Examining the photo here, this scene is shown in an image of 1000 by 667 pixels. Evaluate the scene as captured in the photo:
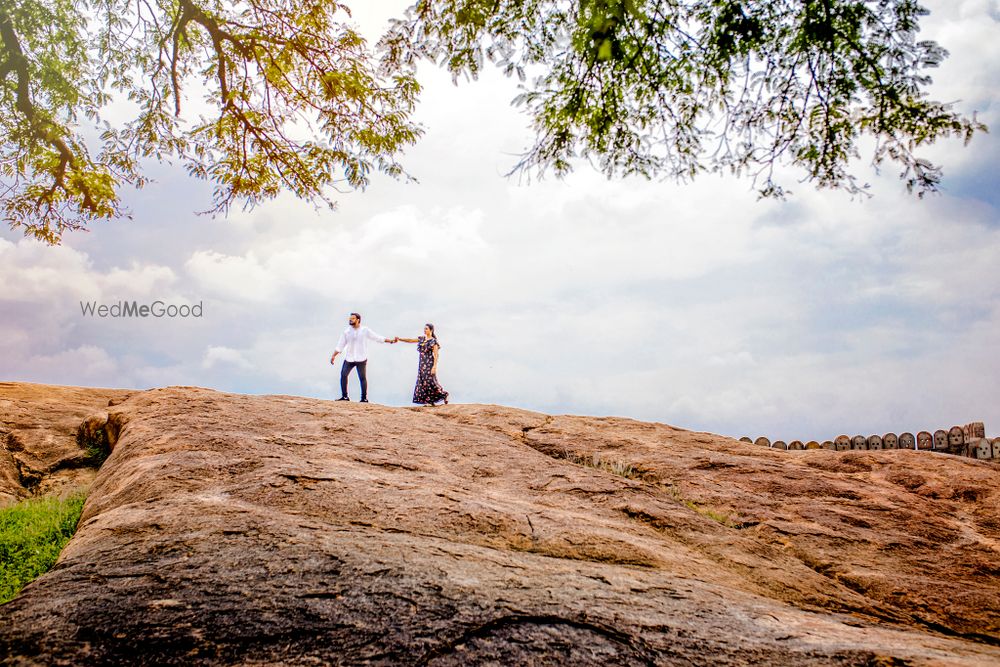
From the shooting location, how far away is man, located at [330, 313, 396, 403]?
12.1m

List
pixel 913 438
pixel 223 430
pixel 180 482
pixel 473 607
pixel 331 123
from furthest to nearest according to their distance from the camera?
pixel 331 123
pixel 913 438
pixel 223 430
pixel 180 482
pixel 473 607

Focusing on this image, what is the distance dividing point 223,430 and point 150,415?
1.33 meters

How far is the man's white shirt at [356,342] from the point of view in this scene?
12148mm

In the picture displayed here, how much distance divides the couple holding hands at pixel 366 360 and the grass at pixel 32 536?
5.83 metres

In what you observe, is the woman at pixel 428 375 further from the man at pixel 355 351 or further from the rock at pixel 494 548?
the rock at pixel 494 548

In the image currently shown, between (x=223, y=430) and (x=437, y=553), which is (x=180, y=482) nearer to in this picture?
(x=223, y=430)

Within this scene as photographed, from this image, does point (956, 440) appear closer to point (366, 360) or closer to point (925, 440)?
point (925, 440)

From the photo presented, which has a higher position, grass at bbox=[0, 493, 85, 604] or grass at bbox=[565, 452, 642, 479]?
grass at bbox=[565, 452, 642, 479]

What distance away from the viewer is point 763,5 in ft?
20.4

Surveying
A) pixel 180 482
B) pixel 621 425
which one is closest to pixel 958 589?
pixel 621 425

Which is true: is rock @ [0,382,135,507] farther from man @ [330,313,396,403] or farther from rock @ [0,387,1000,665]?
man @ [330,313,396,403]

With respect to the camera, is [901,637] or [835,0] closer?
[901,637]

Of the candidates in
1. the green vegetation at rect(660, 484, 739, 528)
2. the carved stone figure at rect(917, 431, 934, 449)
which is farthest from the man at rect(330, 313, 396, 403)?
the carved stone figure at rect(917, 431, 934, 449)

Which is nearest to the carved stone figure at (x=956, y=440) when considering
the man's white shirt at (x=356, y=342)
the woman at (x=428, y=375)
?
the woman at (x=428, y=375)
